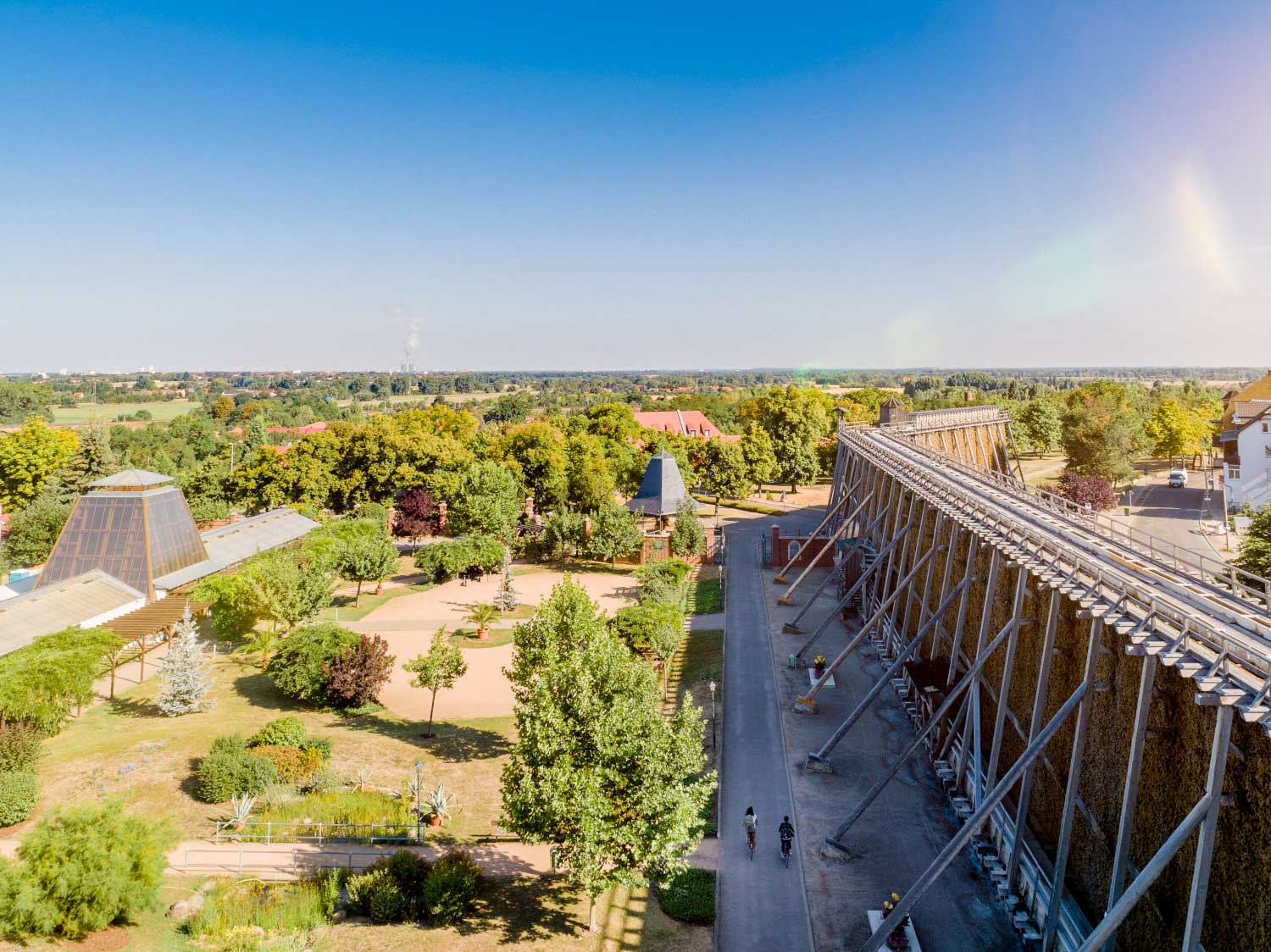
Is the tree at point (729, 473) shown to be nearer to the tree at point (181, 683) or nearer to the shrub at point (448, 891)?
the tree at point (181, 683)

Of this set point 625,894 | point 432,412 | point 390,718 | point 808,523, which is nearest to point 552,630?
point 625,894

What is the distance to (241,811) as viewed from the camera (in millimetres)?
20547

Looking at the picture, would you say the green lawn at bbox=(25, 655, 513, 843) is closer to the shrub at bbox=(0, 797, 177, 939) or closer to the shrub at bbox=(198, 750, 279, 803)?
the shrub at bbox=(198, 750, 279, 803)

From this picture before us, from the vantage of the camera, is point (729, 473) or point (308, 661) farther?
point (729, 473)

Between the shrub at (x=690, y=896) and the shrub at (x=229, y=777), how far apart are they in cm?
1195

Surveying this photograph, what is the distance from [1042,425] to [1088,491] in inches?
1599

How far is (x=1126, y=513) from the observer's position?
196 ft

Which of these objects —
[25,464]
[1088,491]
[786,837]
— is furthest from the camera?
[25,464]

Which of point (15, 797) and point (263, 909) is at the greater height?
point (15, 797)

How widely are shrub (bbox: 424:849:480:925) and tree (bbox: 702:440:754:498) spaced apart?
171 ft

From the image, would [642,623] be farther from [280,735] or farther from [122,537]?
[122,537]

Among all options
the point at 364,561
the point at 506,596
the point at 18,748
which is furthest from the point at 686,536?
the point at 18,748

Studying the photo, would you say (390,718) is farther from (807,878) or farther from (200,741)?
(807,878)

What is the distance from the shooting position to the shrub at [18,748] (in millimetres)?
22484
